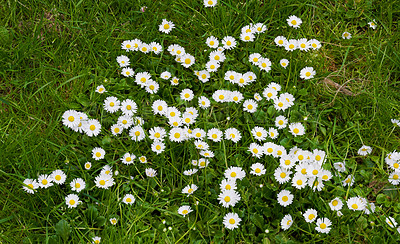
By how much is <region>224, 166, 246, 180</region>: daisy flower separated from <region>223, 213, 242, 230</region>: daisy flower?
0.26m

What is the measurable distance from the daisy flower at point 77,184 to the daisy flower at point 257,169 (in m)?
1.12

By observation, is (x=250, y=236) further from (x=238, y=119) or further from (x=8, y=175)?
(x=8, y=175)

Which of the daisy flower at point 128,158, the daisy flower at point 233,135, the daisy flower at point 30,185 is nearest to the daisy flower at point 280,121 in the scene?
the daisy flower at point 233,135

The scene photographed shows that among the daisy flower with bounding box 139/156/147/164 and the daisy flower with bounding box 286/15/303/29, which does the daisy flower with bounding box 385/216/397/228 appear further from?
the daisy flower with bounding box 286/15/303/29

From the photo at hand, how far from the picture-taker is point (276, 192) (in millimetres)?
2738

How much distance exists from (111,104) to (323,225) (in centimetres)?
168

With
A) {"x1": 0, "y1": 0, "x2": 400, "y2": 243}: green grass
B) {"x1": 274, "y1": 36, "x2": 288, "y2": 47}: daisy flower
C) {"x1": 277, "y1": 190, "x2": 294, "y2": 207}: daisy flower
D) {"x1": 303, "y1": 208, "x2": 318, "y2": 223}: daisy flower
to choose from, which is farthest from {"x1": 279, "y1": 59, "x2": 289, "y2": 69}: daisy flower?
{"x1": 303, "y1": 208, "x2": 318, "y2": 223}: daisy flower

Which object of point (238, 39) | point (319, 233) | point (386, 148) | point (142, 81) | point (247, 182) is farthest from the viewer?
point (238, 39)

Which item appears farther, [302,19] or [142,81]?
[302,19]

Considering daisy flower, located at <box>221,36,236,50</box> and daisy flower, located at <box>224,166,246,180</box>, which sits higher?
daisy flower, located at <box>221,36,236,50</box>

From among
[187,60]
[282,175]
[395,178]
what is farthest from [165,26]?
[395,178]

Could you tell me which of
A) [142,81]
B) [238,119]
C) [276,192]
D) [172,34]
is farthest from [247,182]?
[172,34]

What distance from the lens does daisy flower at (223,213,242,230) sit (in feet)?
8.45

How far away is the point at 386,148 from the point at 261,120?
91cm
